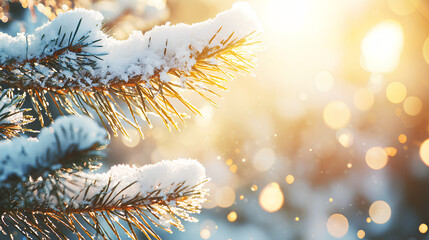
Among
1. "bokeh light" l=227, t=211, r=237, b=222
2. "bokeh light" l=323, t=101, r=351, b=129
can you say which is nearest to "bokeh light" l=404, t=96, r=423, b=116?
"bokeh light" l=323, t=101, r=351, b=129

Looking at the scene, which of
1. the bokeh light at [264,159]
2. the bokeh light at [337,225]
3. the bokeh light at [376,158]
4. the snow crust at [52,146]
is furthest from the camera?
the bokeh light at [337,225]

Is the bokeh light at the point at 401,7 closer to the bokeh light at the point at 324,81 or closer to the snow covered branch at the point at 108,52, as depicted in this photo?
the bokeh light at the point at 324,81

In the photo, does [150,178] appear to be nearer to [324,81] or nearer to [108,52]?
[108,52]

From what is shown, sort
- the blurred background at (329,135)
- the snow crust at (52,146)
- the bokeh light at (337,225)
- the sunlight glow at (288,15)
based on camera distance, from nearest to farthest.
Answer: the snow crust at (52,146) < the sunlight glow at (288,15) < the blurred background at (329,135) < the bokeh light at (337,225)

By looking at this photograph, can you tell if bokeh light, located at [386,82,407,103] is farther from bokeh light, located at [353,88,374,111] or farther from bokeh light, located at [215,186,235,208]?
bokeh light, located at [215,186,235,208]

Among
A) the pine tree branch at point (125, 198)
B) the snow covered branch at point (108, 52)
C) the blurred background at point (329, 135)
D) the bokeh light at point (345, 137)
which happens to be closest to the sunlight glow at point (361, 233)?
the blurred background at point (329, 135)

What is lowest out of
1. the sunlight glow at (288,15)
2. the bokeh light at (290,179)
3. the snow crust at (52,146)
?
the bokeh light at (290,179)
